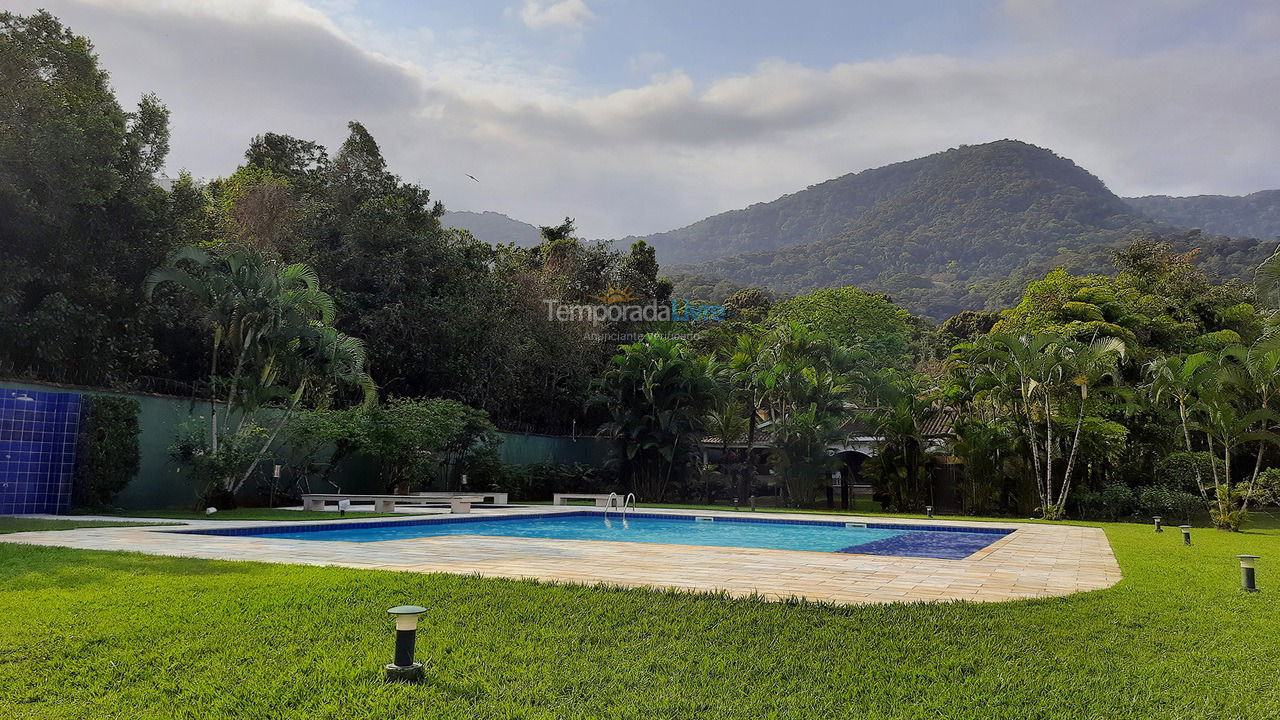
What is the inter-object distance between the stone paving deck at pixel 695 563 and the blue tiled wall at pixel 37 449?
346 cm

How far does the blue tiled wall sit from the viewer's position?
11.7m

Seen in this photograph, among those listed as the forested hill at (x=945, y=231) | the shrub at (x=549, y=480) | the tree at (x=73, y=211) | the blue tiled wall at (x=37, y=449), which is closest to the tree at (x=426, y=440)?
the shrub at (x=549, y=480)

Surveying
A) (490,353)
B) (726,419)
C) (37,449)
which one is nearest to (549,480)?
(490,353)

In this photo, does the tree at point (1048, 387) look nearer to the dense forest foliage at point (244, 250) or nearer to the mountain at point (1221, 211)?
the dense forest foliage at point (244, 250)

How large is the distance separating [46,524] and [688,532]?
9.80m

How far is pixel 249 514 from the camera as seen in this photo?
12883 millimetres

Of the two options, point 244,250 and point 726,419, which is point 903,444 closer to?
point 726,419

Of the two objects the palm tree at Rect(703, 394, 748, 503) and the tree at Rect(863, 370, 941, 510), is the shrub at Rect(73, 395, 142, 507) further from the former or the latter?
the tree at Rect(863, 370, 941, 510)

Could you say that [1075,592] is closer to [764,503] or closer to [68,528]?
[68,528]

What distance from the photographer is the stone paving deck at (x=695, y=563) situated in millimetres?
5992

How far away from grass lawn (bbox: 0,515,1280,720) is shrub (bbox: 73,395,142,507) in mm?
7504

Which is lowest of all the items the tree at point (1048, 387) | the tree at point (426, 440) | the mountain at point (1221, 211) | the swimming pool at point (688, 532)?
the swimming pool at point (688, 532)

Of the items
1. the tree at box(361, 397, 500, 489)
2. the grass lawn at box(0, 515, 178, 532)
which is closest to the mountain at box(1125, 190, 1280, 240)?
the tree at box(361, 397, 500, 489)

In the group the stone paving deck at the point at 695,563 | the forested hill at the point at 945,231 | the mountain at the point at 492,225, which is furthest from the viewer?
the mountain at the point at 492,225
